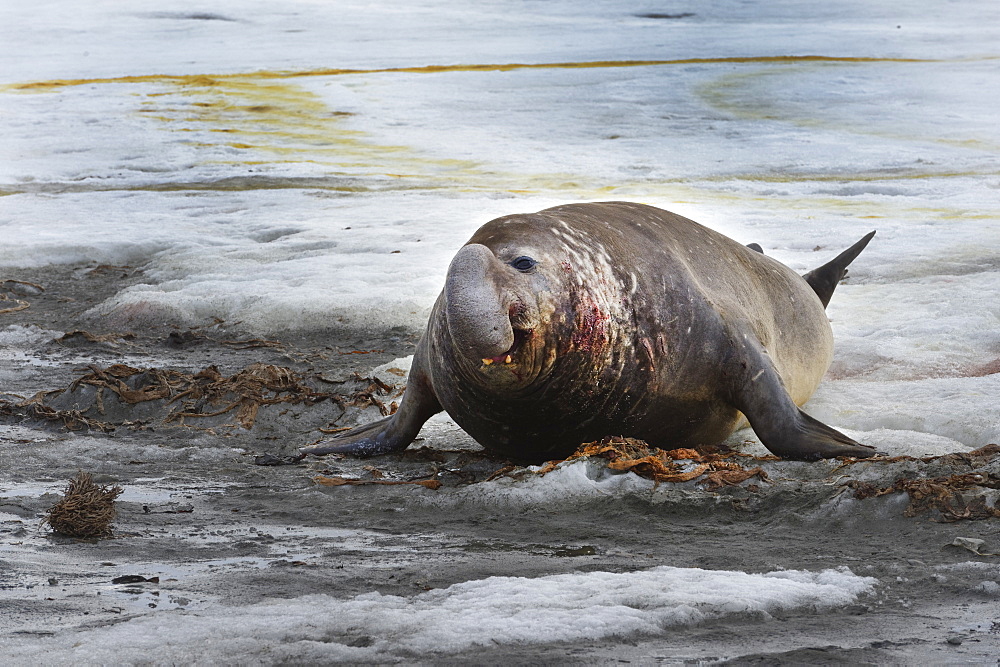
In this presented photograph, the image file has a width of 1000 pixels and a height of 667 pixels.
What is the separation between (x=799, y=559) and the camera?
9.02ft

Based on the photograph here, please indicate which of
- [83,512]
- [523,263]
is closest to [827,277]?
[523,263]

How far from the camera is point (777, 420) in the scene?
160 inches

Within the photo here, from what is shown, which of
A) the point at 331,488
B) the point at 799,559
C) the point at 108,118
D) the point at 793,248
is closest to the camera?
the point at 799,559

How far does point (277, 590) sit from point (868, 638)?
124 centimetres

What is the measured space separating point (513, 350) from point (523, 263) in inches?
12.1

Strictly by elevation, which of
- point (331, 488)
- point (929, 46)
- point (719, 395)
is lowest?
point (331, 488)

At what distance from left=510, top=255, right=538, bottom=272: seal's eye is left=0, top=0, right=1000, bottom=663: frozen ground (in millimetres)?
682

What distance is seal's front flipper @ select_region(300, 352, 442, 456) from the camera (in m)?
4.36

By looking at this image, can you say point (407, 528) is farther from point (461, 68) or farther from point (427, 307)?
point (461, 68)

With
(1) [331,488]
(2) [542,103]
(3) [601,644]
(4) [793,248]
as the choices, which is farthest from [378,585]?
(2) [542,103]

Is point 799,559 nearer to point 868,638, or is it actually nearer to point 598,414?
point 868,638

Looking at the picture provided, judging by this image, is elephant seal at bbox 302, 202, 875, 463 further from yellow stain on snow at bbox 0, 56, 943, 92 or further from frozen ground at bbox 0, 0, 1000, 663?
yellow stain on snow at bbox 0, 56, 943, 92

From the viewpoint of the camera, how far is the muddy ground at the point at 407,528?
2.15 m

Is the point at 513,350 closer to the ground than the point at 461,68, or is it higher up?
closer to the ground
